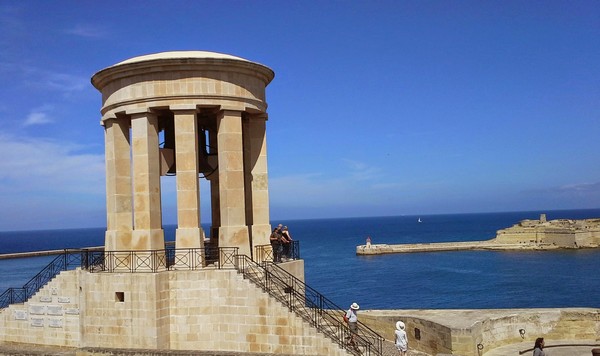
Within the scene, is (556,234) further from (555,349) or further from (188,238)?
(188,238)

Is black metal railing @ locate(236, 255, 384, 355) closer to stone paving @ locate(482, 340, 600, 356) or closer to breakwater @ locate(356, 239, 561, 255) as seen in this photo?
stone paving @ locate(482, 340, 600, 356)

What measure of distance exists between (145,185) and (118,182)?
1.45 m

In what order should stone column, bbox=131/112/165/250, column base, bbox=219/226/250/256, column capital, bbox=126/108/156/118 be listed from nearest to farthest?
stone column, bbox=131/112/165/250 < column capital, bbox=126/108/156/118 < column base, bbox=219/226/250/256

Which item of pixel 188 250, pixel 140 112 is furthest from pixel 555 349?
pixel 140 112

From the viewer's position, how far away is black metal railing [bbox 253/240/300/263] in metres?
17.8

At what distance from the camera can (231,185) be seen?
55.3ft

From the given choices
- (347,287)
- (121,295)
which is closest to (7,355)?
(121,295)

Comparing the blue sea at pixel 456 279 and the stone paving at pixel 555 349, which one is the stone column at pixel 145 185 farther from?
the blue sea at pixel 456 279

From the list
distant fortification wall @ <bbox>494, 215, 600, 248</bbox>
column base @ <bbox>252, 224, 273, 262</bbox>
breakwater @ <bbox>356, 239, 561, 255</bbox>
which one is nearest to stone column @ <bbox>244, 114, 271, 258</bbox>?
column base @ <bbox>252, 224, 273, 262</bbox>

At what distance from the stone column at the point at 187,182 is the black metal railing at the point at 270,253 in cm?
205

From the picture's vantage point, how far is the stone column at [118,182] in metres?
17.3

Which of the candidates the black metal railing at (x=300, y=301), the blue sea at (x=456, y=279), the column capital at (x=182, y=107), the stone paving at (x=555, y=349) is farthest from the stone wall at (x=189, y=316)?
the blue sea at (x=456, y=279)

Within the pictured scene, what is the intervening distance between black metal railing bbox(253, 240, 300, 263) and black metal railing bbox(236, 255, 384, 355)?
0.81 metres

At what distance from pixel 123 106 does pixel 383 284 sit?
48.1 meters
